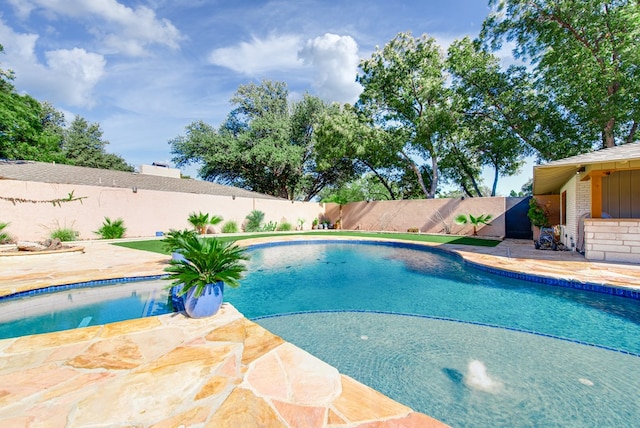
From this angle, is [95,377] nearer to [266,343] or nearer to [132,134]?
[266,343]

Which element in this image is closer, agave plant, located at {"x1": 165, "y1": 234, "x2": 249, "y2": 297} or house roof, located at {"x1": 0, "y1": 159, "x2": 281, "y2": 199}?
agave plant, located at {"x1": 165, "y1": 234, "x2": 249, "y2": 297}

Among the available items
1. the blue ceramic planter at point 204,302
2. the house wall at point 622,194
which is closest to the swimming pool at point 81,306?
the blue ceramic planter at point 204,302

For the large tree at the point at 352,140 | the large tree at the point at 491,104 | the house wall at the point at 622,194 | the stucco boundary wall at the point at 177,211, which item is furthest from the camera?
the large tree at the point at 352,140

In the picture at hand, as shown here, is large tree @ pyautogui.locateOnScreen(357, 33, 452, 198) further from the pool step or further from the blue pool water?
the pool step

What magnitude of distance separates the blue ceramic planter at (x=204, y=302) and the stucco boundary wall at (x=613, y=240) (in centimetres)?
875

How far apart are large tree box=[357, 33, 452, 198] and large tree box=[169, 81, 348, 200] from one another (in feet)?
17.2

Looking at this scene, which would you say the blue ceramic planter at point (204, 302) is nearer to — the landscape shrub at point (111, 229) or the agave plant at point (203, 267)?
the agave plant at point (203, 267)

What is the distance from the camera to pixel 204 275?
124 inches

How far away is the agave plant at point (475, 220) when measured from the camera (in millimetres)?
14023

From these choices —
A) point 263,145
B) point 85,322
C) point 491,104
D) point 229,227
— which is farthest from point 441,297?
point 263,145

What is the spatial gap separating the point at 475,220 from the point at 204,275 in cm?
1435

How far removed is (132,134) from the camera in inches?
688

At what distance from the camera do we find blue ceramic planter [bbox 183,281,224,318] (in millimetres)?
3078

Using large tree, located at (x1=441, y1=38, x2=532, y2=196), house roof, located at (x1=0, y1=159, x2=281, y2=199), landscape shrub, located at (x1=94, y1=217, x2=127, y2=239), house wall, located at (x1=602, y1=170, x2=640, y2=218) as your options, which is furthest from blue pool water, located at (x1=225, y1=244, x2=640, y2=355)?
large tree, located at (x1=441, y1=38, x2=532, y2=196)
